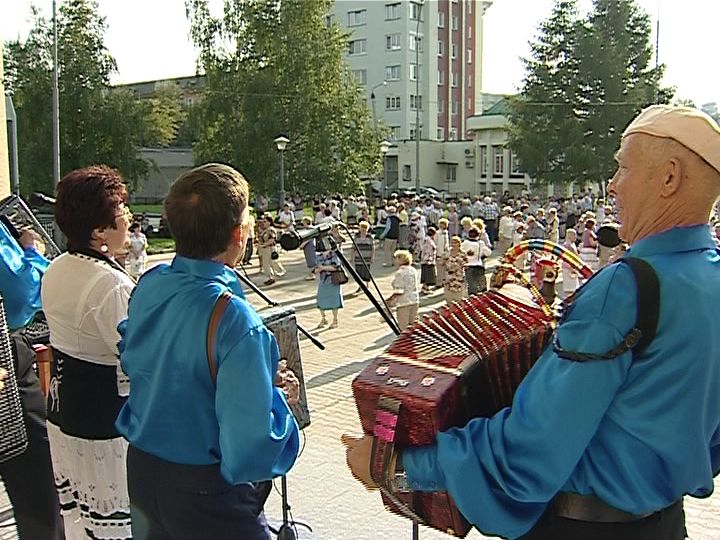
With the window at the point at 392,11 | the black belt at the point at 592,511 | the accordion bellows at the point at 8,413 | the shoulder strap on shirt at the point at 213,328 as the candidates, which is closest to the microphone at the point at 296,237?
the shoulder strap on shirt at the point at 213,328

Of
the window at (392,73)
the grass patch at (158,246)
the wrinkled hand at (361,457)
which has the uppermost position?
the window at (392,73)

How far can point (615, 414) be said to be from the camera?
174 centimetres

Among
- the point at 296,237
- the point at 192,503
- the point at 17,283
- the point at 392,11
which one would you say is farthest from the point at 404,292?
the point at 392,11

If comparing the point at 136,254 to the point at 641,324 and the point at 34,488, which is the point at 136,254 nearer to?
the point at 34,488

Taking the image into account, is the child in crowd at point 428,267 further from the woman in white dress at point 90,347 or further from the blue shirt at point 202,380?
the blue shirt at point 202,380

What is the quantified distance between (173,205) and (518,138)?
132 feet

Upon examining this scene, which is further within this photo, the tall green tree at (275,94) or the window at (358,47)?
the window at (358,47)

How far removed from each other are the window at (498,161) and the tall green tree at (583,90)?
68.4ft

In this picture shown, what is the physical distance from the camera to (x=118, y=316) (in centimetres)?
293

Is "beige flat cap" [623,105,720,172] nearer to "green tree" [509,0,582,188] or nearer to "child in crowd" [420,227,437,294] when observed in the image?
"child in crowd" [420,227,437,294]

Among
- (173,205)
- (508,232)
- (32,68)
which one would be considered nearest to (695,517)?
(173,205)

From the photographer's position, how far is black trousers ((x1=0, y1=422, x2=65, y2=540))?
11.4 feet

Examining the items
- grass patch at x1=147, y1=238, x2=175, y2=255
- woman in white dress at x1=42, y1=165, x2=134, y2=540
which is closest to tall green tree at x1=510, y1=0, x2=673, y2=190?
grass patch at x1=147, y1=238, x2=175, y2=255

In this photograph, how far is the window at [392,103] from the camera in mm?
69750
